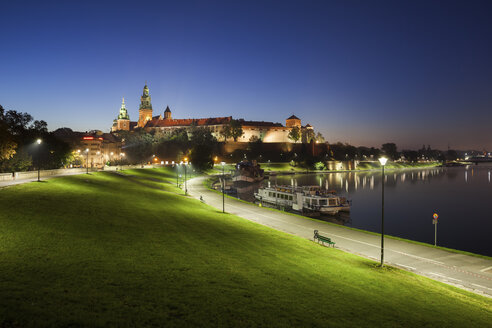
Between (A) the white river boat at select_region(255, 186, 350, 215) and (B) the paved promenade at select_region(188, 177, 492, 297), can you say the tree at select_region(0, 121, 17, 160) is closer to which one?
(B) the paved promenade at select_region(188, 177, 492, 297)

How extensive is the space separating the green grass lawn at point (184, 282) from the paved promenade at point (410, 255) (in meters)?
2.07

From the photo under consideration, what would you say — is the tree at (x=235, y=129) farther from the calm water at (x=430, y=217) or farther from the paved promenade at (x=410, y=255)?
the paved promenade at (x=410, y=255)

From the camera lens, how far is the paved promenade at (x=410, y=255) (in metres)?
18.8

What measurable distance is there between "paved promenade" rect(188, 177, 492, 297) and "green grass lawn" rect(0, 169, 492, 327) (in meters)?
2.07

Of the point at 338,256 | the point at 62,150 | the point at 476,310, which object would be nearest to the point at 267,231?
the point at 338,256

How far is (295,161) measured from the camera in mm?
179625

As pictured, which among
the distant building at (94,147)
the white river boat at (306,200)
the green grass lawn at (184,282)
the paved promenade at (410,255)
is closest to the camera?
the green grass lawn at (184,282)

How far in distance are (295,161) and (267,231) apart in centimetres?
15472

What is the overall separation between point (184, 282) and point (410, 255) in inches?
748

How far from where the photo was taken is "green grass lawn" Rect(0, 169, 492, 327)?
955cm

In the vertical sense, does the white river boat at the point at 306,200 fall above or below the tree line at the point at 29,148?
below

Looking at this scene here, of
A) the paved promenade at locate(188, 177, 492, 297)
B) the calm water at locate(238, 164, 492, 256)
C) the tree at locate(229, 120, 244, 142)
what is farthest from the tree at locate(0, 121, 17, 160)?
the tree at locate(229, 120, 244, 142)

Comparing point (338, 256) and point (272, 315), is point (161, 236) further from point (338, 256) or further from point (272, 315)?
point (338, 256)

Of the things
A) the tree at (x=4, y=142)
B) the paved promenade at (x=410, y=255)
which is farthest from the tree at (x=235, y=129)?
the paved promenade at (x=410, y=255)
